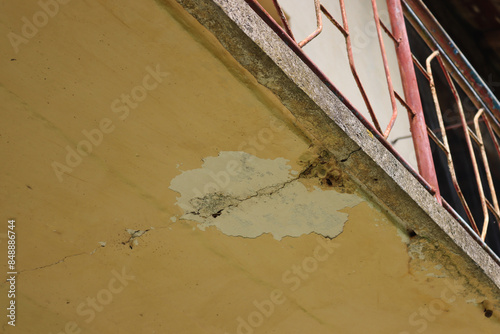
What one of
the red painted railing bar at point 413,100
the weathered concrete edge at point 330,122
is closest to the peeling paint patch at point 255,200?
the weathered concrete edge at point 330,122

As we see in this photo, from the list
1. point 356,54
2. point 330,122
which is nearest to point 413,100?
point 330,122

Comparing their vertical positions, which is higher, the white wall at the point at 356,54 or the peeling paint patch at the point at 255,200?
the white wall at the point at 356,54

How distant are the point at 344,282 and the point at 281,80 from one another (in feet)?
3.07

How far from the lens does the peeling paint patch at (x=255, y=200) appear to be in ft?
7.13

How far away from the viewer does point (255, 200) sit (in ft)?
7.44

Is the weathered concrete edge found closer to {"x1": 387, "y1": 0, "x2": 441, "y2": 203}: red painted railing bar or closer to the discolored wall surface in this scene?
the discolored wall surface

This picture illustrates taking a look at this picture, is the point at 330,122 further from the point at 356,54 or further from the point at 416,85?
the point at 356,54

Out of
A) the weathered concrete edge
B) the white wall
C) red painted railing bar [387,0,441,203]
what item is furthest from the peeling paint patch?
the white wall

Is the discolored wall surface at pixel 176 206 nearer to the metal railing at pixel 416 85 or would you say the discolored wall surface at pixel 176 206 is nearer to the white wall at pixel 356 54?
the metal railing at pixel 416 85

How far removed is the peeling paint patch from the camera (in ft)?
7.13

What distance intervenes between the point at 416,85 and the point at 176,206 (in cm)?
128

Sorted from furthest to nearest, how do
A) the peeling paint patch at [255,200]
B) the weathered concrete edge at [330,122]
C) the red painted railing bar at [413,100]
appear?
the red painted railing bar at [413,100] → the peeling paint patch at [255,200] → the weathered concrete edge at [330,122]

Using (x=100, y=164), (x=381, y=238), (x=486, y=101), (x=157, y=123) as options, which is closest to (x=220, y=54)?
(x=157, y=123)

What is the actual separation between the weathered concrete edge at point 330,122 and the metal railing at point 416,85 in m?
0.06
